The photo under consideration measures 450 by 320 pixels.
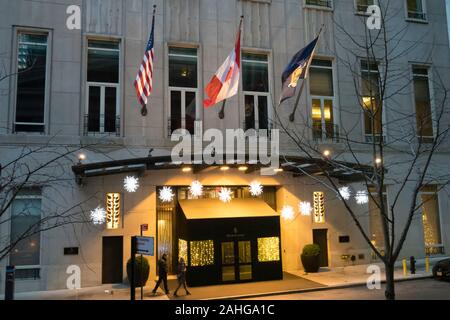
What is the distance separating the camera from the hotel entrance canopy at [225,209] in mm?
18562

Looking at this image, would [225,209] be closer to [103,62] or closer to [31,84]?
[103,62]

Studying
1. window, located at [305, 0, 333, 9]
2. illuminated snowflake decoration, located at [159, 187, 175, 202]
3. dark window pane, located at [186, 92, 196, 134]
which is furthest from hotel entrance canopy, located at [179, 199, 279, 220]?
window, located at [305, 0, 333, 9]

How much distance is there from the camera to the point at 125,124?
19.1m

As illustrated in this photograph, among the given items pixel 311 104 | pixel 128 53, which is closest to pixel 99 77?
pixel 128 53

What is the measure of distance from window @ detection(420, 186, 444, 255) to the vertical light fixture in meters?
16.3

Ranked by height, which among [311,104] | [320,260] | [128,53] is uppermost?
[128,53]

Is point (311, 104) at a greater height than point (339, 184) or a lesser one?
greater

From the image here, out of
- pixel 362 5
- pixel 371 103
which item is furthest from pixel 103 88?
pixel 362 5

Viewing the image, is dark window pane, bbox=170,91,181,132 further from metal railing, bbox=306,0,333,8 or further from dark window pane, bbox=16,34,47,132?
metal railing, bbox=306,0,333,8

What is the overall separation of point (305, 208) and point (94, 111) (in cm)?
1103

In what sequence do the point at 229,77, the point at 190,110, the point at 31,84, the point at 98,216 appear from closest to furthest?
1. the point at 229,77
2. the point at 98,216
3. the point at 31,84
4. the point at 190,110

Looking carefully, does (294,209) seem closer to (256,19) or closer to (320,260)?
(320,260)

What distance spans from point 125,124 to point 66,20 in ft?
17.4

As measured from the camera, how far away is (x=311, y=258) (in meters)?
19.8
